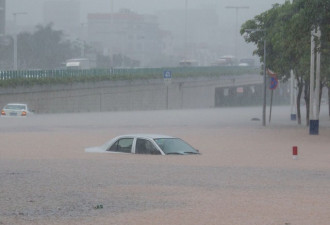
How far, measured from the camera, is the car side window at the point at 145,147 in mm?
26109

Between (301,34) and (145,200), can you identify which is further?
(301,34)

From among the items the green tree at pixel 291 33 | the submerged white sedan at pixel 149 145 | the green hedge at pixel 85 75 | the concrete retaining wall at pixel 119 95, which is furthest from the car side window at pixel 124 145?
the concrete retaining wall at pixel 119 95

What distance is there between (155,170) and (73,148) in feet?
35.2

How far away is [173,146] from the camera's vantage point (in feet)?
87.5

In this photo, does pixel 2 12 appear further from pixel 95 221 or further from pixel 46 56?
pixel 95 221

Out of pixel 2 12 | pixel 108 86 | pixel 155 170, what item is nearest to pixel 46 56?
pixel 2 12

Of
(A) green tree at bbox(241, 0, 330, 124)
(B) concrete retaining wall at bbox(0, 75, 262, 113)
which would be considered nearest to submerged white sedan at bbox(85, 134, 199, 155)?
(A) green tree at bbox(241, 0, 330, 124)

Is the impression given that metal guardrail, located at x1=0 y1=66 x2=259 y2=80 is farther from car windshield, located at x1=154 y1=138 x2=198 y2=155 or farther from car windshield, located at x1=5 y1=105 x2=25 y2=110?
car windshield, located at x1=154 y1=138 x2=198 y2=155

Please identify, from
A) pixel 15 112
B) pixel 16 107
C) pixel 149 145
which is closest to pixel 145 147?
pixel 149 145

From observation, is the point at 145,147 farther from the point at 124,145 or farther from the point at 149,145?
the point at 124,145

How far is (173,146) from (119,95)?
62.8 meters

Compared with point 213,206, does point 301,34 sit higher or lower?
higher

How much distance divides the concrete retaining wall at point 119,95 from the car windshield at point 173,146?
45.4m

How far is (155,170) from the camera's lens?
22.6 m
